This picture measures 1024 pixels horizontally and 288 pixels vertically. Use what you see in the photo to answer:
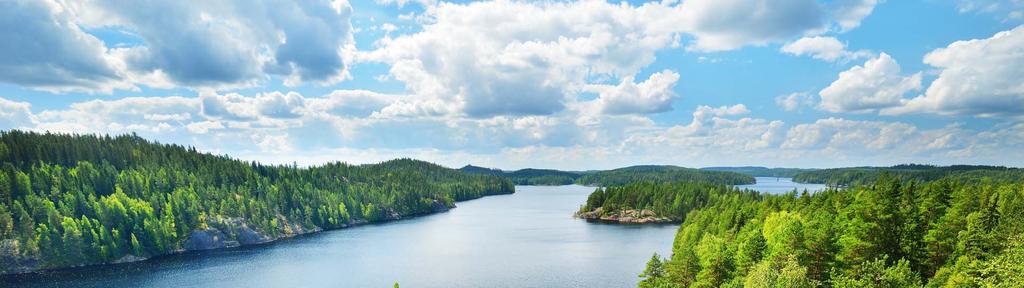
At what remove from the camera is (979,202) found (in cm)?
6488

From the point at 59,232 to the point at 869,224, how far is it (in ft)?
558

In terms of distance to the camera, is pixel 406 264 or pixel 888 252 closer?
pixel 888 252

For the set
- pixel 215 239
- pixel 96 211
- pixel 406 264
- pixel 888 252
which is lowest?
pixel 406 264

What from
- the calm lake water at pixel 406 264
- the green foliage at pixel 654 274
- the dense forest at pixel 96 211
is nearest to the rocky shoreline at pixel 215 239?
Answer: the dense forest at pixel 96 211

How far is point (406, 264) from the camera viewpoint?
127 m

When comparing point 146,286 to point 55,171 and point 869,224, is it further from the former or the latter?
point 869,224

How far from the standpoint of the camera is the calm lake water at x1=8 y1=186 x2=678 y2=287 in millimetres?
106562

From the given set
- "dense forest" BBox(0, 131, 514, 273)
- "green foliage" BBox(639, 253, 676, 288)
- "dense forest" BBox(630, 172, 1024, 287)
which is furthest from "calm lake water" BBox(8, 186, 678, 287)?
"dense forest" BBox(630, 172, 1024, 287)

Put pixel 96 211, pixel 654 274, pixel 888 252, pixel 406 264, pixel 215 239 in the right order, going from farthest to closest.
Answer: pixel 215 239 < pixel 96 211 < pixel 406 264 < pixel 654 274 < pixel 888 252

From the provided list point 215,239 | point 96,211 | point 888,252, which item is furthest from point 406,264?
point 888,252

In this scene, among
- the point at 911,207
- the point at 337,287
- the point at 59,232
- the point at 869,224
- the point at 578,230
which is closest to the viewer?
the point at 869,224

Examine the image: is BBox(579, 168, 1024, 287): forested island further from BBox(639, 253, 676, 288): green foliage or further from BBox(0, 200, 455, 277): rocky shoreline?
BBox(0, 200, 455, 277): rocky shoreline

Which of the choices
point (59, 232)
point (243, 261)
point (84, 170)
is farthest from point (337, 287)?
point (84, 170)

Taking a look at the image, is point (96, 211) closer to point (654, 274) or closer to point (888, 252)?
point (654, 274)
